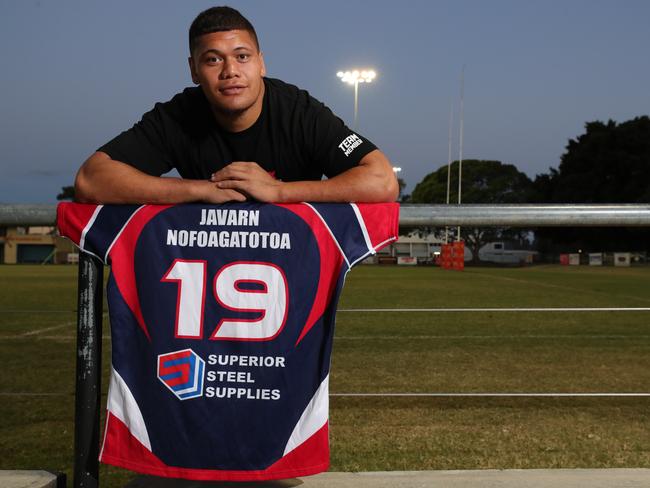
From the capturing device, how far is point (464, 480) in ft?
6.86

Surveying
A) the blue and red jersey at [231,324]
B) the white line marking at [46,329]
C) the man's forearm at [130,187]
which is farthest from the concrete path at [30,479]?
the white line marking at [46,329]

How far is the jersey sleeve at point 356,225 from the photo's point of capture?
1.88 m

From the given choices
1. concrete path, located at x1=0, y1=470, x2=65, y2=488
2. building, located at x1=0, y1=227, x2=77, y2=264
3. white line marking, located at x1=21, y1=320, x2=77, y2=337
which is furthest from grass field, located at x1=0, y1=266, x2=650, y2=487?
building, located at x1=0, y1=227, x2=77, y2=264

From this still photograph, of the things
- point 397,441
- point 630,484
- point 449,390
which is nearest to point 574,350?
point 449,390

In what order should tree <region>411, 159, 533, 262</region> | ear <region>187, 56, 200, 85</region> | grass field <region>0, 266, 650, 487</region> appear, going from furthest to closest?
1. tree <region>411, 159, 533, 262</region>
2. grass field <region>0, 266, 650, 487</region>
3. ear <region>187, 56, 200, 85</region>

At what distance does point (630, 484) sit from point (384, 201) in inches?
42.0

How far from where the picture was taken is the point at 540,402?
4809 millimetres

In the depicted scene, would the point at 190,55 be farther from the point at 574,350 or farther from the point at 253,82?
the point at 574,350

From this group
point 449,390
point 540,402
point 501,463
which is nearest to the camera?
point 501,463

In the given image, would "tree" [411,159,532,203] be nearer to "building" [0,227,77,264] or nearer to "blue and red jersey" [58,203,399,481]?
"building" [0,227,77,264]

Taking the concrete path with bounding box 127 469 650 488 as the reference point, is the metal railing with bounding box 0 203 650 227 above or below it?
above

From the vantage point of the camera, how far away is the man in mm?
1857

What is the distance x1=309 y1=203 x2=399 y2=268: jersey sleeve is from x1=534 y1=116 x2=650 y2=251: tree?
46.7 m

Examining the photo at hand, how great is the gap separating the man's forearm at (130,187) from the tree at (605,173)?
46927mm
